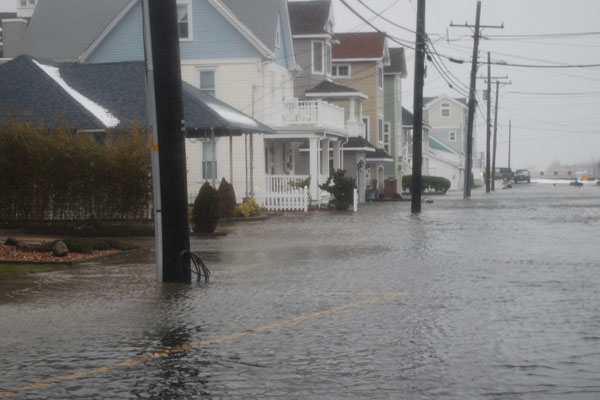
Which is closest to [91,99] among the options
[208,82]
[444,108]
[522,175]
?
[208,82]

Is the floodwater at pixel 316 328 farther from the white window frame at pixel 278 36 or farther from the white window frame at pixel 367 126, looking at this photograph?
the white window frame at pixel 367 126

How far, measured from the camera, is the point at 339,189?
132 feet

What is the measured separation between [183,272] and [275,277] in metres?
1.65

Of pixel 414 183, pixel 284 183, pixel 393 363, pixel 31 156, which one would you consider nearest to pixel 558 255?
pixel 393 363

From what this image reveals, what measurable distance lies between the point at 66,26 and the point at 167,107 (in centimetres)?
3523

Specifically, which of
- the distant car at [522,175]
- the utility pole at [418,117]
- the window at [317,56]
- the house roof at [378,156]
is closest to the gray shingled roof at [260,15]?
the utility pole at [418,117]

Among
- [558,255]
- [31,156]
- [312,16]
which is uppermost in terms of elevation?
[312,16]

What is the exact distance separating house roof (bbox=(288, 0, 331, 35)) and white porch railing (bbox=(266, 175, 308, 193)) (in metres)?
A: 13.4

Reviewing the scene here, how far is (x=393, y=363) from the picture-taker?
323 inches

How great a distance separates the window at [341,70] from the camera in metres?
63.1

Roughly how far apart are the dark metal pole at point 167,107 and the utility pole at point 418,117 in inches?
954

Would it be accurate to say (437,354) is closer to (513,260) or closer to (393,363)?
(393,363)

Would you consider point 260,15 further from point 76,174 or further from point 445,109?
point 445,109

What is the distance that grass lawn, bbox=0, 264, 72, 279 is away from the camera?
15.4 m
